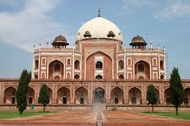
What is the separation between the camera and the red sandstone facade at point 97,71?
39.6 meters

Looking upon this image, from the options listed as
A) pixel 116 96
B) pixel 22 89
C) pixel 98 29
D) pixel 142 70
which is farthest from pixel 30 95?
pixel 142 70

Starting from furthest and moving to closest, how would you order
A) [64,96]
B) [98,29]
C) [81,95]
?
[98,29], [64,96], [81,95]

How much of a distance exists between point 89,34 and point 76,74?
782 cm

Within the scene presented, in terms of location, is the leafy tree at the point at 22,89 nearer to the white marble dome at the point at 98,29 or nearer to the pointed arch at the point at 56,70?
the pointed arch at the point at 56,70

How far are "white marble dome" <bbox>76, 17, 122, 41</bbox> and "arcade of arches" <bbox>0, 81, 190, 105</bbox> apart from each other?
42.2ft

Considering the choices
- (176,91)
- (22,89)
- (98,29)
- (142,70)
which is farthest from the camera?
(98,29)

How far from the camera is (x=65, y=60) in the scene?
151 feet

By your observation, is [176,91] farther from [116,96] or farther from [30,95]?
[30,95]

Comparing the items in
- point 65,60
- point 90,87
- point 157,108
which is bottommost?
point 157,108

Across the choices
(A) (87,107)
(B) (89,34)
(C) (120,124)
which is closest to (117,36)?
(B) (89,34)

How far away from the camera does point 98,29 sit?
5097cm

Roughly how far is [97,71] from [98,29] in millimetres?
8470

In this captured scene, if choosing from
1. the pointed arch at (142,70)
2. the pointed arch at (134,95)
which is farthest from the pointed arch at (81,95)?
the pointed arch at (142,70)

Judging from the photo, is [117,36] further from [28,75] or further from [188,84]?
[28,75]
